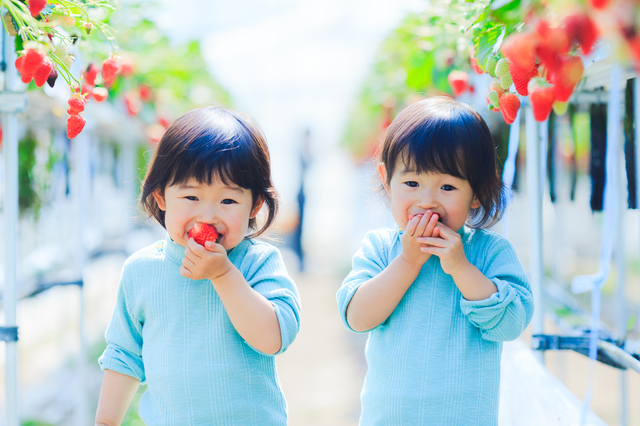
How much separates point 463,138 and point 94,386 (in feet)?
9.06

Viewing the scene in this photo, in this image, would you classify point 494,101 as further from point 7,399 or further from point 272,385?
point 7,399

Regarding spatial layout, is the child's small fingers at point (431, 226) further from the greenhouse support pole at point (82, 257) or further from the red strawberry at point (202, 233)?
the greenhouse support pole at point (82, 257)

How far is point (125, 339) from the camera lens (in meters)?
1.10

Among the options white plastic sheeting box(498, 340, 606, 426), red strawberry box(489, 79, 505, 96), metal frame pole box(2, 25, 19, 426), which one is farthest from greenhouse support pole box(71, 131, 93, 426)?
red strawberry box(489, 79, 505, 96)

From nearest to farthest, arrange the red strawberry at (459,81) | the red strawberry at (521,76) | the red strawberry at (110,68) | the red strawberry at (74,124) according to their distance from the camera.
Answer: the red strawberry at (521,76) → the red strawberry at (74,124) → the red strawberry at (110,68) → the red strawberry at (459,81)

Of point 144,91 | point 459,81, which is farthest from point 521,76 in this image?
point 144,91

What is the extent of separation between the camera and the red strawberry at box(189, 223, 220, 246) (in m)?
0.97

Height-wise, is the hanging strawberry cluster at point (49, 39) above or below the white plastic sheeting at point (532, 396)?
above

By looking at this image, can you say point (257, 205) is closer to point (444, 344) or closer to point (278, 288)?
point (278, 288)

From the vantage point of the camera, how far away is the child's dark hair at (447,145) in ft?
3.26

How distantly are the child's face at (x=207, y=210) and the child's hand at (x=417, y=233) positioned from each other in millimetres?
304

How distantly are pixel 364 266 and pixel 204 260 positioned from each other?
0.33 metres

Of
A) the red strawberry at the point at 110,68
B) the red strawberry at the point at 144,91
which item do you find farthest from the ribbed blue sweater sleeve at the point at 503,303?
the red strawberry at the point at 144,91

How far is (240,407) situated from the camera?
103 cm
